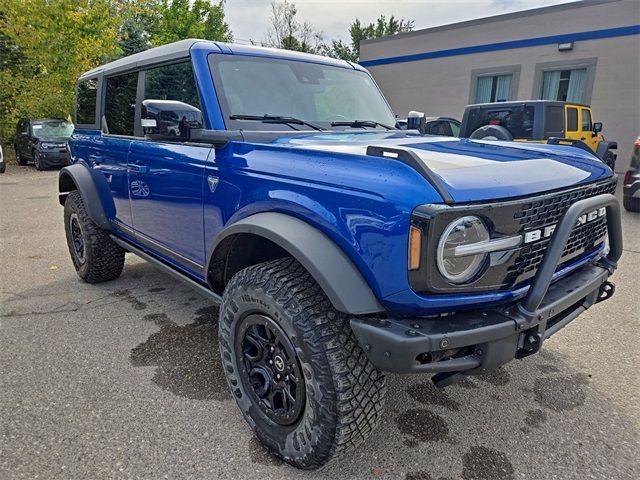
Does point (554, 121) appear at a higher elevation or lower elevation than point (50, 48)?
lower

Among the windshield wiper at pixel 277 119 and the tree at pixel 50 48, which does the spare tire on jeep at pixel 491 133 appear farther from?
the tree at pixel 50 48

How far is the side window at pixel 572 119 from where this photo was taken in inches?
399

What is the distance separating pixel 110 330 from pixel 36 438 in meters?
1.25

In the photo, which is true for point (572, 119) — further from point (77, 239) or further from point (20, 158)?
point (20, 158)

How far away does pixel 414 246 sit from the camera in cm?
164

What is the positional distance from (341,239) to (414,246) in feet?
1.04

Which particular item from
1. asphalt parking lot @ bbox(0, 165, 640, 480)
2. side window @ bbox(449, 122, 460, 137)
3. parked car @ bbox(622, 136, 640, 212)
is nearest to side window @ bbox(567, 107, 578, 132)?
parked car @ bbox(622, 136, 640, 212)

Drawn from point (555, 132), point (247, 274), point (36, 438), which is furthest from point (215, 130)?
point (555, 132)

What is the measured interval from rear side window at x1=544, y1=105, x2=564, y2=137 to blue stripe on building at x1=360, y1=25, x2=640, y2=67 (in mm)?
6699

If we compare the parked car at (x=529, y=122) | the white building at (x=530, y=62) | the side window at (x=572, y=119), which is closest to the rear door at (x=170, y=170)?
the parked car at (x=529, y=122)

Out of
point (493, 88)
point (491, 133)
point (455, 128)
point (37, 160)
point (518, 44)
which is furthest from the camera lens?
point (493, 88)

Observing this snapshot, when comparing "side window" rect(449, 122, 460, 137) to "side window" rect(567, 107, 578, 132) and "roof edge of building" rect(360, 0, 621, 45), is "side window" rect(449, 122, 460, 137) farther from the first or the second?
"roof edge of building" rect(360, 0, 621, 45)

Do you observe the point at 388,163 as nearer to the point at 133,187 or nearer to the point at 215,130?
the point at 215,130

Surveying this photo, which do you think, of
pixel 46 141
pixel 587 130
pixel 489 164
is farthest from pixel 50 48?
pixel 489 164
